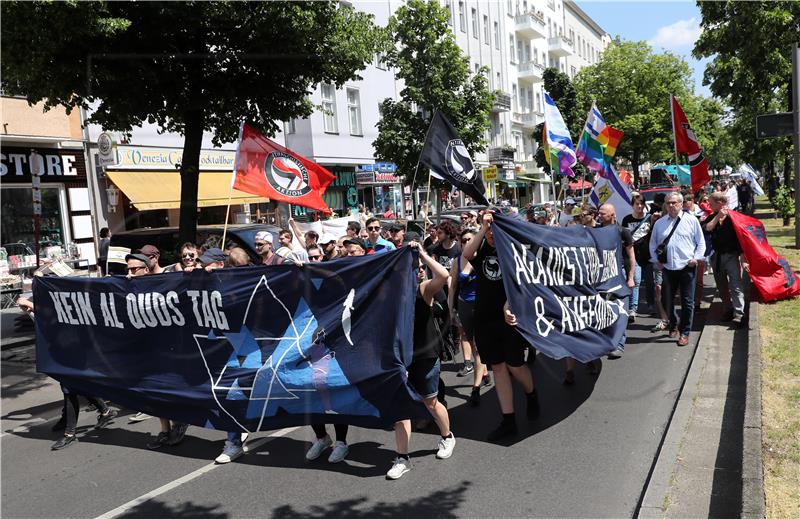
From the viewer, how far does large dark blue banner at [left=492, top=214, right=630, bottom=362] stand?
5.45 m

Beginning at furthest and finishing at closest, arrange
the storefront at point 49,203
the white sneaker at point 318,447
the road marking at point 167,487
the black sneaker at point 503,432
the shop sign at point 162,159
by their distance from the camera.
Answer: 1. the shop sign at point 162,159
2. the storefront at point 49,203
3. the black sneaker at point 503,432
4. the white sneaker at point 318,447
5. the road marking at point 167,487

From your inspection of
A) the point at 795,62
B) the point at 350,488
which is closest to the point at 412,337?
the point at 350,488

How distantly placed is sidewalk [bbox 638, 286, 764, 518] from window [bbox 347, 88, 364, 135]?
964 inches

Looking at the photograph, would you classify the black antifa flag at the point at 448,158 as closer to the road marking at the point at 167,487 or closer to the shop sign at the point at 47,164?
the road marking at the point at 167,487

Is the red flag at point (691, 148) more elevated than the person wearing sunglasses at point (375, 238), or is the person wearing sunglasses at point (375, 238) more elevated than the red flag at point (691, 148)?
the red flag at point (691, 148)

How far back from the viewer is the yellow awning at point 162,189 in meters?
19.5

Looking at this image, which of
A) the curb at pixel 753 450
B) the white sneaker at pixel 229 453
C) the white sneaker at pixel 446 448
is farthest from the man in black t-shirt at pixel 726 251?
the white sneaker at pixel 229 453

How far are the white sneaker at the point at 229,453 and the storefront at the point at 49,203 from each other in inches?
540

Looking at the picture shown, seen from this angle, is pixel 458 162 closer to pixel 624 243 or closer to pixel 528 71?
pixel 624 243

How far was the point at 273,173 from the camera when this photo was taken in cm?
804

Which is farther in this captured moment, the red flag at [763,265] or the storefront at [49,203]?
the storefront at [49,203]

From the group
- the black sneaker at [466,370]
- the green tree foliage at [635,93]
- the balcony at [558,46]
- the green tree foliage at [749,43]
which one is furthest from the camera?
the balcony at [558,46]

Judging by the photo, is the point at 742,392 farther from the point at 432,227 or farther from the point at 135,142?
the point at 135,142

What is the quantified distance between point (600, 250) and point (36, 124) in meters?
16.4
